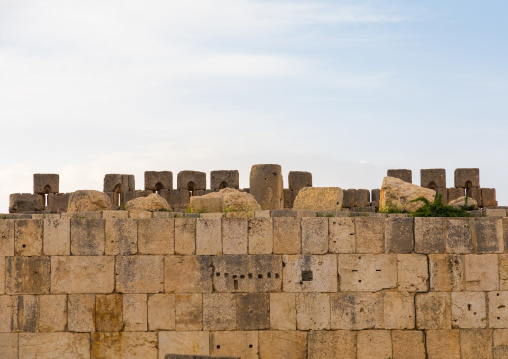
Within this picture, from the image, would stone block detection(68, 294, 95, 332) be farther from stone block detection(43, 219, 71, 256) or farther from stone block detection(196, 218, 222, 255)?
stone block detection(196, 218, 222, 255)

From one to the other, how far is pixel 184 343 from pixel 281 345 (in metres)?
1.51

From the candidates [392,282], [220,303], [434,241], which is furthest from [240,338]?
[434,241]

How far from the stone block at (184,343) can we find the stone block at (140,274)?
742mm

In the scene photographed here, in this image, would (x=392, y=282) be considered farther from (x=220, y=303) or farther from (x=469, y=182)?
(x=469, y=182)

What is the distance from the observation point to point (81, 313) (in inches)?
427

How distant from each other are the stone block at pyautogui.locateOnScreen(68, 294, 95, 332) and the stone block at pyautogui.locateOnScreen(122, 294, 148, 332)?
0.53 m

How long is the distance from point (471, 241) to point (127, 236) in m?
5.46

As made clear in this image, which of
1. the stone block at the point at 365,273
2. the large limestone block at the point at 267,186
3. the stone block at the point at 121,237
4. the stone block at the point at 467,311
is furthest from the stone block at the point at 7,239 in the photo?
the stone block at the point at 467,311

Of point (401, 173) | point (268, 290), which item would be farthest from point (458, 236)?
point (401, 173)

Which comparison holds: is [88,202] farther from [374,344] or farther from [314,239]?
[374,344]

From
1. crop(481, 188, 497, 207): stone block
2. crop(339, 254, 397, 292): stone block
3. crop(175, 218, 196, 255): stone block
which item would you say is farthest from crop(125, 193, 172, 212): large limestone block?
crop(481, 188, 497, 207): stone block

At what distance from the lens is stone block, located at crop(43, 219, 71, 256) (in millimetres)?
10945

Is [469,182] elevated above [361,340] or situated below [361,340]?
above

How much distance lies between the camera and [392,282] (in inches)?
424
